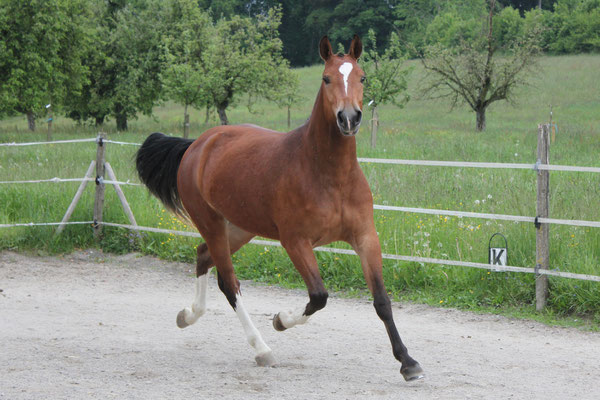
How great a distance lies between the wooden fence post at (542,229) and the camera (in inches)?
236

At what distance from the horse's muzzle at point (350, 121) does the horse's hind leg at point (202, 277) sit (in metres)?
2.08

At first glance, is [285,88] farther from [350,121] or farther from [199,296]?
[350,121]

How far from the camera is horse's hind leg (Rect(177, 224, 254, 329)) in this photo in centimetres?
542

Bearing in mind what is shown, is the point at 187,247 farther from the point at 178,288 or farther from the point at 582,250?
the point at 582,250

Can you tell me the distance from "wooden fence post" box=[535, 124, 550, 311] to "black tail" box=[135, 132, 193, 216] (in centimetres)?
317

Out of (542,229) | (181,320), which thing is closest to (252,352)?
(181,320)

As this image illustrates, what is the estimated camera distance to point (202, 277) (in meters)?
5.55

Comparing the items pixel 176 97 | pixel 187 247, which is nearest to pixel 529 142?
pixel 176 97

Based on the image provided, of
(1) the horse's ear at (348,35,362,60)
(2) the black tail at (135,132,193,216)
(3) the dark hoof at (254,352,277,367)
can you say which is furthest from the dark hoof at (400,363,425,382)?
(2) the black tail at (135,132,193,216)

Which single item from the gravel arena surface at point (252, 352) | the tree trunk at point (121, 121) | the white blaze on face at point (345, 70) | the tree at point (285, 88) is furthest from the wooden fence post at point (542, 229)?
the tree trunk at point (121, 121)

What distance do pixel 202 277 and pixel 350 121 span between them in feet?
7.91

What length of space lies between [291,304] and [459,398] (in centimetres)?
300

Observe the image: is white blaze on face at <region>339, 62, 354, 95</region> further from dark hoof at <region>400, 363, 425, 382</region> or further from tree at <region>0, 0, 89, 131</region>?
tree at <region>0, 0, 89, 131</region>

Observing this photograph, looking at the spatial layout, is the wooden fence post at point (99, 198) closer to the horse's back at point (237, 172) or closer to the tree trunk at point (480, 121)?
the horse's back at point (237, 172)
